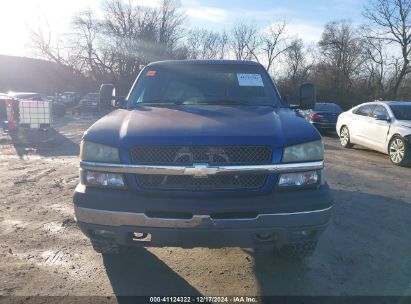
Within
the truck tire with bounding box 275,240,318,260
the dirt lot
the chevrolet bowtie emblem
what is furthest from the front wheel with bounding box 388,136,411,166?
the chevrolet bowtie emblem

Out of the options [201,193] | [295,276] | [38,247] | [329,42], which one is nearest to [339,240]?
[295,276]

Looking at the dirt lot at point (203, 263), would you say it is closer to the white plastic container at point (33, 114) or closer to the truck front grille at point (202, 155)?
the truck front grille at point (202, 155)

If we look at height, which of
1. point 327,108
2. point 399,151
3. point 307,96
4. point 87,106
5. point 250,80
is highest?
point 250,80

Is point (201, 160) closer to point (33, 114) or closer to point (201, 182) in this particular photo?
point (201, 182)

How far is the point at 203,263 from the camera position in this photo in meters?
3.93

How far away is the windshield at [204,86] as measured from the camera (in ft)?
14.4

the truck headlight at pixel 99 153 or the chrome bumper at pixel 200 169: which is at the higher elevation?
the truck headlight at pixel 99 153

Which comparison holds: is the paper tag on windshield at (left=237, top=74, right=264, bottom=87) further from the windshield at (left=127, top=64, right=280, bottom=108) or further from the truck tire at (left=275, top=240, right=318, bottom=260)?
the truck tire at (left=275, top=240, right=318, bottom=260)

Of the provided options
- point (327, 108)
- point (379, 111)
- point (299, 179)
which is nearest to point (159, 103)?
point (299, 179)

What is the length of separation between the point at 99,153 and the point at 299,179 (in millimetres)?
1613

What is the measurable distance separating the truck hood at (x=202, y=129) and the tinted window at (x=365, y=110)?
8.38m

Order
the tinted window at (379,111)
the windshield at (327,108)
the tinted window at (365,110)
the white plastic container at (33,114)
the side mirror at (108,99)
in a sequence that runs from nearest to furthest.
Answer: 1. the side mirror at (108,99)
2. the tinted window at (379,111)
3. the tinted window at (365,110)
4. the white plastic container at (33,114)
5. the windshield at (327,108)

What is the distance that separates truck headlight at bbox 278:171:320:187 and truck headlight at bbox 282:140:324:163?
0.11m

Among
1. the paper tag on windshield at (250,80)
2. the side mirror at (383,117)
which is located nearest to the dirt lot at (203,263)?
the paper tag on windshield at (250,80)
